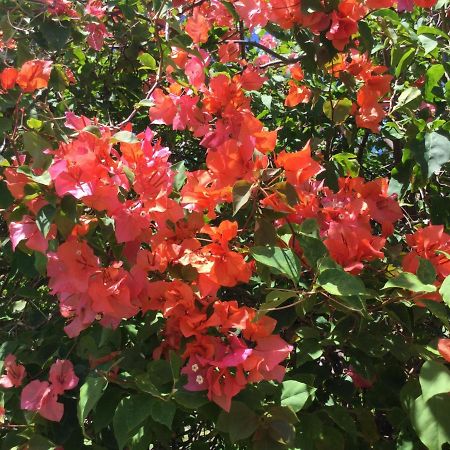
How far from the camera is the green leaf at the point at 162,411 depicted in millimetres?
890

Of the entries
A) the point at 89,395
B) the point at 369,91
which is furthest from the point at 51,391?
the point at 369,91

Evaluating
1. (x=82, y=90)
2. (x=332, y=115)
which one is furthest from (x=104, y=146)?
(x=82, y=90)

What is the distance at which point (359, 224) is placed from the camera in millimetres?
1148

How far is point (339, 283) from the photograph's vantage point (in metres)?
0.92

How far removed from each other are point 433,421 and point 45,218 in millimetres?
661

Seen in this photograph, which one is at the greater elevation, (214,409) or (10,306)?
(214,409)

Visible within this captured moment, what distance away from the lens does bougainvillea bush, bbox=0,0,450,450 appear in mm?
961

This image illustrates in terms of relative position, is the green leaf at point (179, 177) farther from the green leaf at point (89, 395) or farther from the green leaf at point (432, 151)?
the green leaf at point (432, 151)

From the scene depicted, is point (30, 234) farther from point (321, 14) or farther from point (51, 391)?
point (321, 14)

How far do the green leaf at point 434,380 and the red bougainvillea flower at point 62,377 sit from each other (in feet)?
1.84

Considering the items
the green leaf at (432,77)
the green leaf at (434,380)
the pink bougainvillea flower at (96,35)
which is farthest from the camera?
the pink bougainvillea flower at (96,35)

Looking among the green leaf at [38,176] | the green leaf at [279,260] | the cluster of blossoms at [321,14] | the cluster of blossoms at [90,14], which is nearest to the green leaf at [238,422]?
the green leaf at [279,260]

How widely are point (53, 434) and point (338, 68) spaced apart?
1139mm

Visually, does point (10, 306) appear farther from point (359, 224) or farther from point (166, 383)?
point (359, 224)
